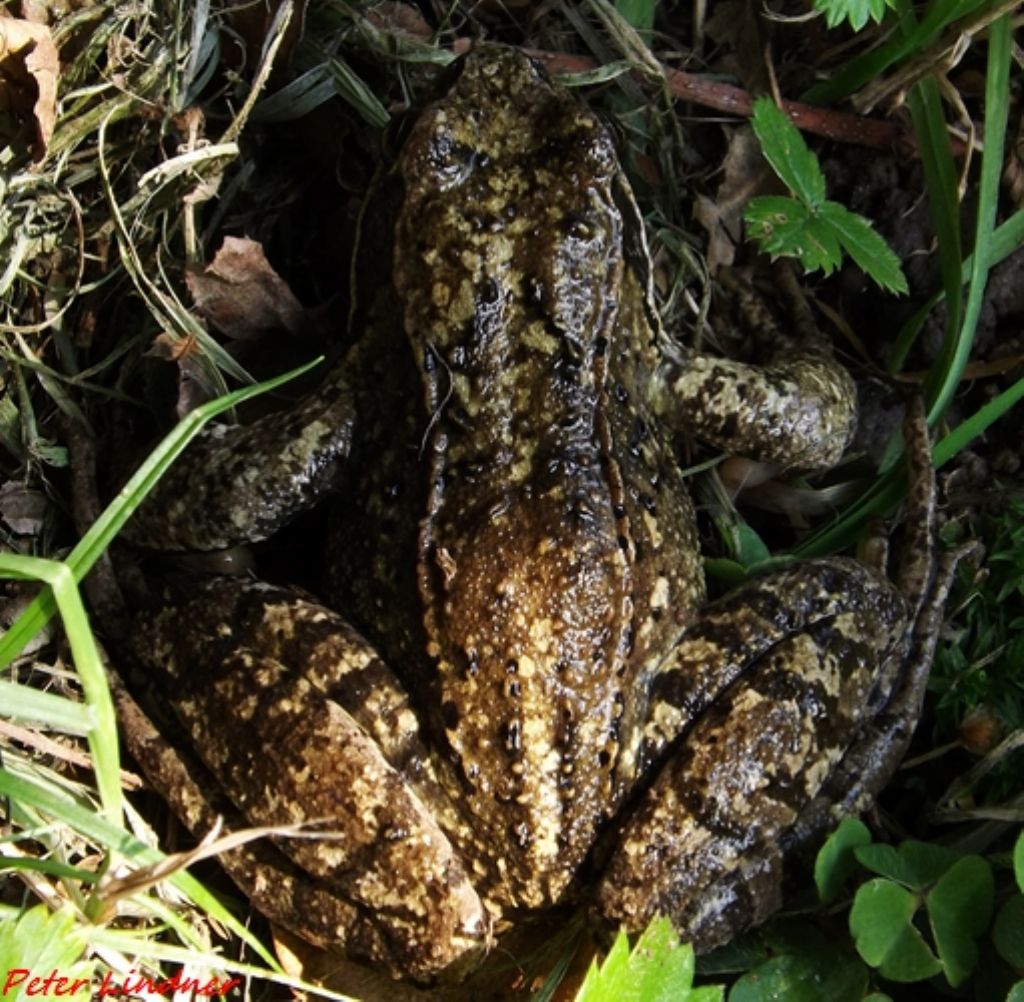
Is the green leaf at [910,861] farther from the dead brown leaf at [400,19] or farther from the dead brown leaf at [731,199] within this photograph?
the dead brown leaf at [400,19]

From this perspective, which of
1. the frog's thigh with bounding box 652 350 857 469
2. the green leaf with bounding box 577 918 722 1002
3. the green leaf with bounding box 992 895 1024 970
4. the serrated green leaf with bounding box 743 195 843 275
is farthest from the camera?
the frog's thigh with bounding box 652 350 857 469

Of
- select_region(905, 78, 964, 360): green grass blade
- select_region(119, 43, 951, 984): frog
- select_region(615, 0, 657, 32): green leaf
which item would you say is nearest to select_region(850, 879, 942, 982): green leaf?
select_region(119, 43, 951, 984): frog

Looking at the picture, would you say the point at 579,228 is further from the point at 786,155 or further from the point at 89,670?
the point at 89,670

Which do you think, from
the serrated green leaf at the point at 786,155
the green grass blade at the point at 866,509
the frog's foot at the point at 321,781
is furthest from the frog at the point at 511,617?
the serrated green leaf at the point at 786,155

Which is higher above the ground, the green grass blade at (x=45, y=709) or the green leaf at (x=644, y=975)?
the green grass blade at (x=45, y=709)

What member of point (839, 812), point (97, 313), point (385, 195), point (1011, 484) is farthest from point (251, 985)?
point (1011, 484)

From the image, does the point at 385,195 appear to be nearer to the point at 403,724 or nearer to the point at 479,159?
the point at 479,159

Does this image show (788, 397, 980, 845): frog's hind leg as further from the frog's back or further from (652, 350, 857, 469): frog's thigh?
the frog's back
